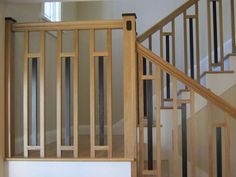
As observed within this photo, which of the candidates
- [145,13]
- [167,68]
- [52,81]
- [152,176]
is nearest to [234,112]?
[167,68]

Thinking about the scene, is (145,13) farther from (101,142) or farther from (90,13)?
(101,142)

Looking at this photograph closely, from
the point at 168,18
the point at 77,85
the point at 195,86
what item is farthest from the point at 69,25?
the point at 168,18

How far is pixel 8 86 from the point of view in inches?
116

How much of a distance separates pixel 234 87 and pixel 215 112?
0.37 meters

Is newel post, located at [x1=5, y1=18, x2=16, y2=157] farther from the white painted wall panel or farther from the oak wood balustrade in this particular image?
the white painted wall panel

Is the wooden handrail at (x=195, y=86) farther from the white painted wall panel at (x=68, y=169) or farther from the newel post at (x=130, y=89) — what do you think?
the white painted wall panel at (x=68, y=169)

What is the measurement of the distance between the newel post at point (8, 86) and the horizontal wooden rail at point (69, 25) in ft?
0.21

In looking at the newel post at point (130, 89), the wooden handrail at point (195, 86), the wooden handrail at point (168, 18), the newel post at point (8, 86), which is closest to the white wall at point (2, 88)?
the newel post at point (8, 86)

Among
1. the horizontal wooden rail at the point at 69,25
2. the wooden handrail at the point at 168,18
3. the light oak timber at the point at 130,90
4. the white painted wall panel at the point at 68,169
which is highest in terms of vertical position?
the wooden handrail at the point at 168,18

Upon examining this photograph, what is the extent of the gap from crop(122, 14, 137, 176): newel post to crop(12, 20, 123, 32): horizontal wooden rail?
111 mm

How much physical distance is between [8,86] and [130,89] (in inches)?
43.3

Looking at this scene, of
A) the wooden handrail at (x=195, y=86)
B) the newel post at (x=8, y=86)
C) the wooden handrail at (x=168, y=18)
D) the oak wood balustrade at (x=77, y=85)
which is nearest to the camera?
the wooden handrail at (x=195, y=86)

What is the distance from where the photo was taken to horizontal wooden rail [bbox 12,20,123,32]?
2918 millimetres

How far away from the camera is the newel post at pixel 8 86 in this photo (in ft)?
9.64
